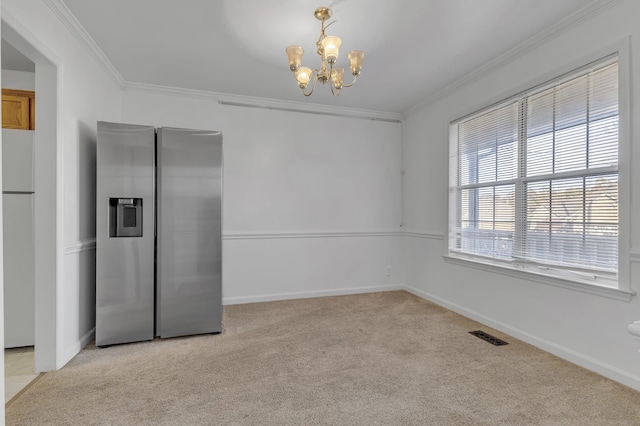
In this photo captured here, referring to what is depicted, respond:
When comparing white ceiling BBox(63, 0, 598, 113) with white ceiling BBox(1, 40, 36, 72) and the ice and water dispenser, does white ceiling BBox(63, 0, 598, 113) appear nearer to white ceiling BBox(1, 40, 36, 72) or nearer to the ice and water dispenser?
white ceiling BBox(1, 40, 36, 72)

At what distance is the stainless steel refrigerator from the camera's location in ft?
9.70

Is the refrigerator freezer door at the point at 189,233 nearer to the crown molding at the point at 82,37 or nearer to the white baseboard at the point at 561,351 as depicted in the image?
the crown molding at the point at 82,37

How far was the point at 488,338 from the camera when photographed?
123 inches

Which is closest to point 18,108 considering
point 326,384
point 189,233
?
point 189,233

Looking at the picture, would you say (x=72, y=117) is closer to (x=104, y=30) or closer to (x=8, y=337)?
(x=104, y=30)

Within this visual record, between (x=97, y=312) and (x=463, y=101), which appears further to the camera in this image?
(x=463, y=101)

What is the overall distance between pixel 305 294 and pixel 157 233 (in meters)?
2.16

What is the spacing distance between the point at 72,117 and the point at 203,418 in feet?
8.23

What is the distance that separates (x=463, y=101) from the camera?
3.84m

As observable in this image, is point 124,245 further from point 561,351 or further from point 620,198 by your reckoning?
point 620,198

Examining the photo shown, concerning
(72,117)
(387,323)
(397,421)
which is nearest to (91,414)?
(397,421)

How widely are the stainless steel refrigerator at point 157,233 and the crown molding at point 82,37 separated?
2.30 feet

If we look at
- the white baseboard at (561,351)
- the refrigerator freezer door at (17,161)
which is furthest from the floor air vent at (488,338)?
the refrigerator freezer door at (17,161)

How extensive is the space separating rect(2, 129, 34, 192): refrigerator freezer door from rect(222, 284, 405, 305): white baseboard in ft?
7.61
